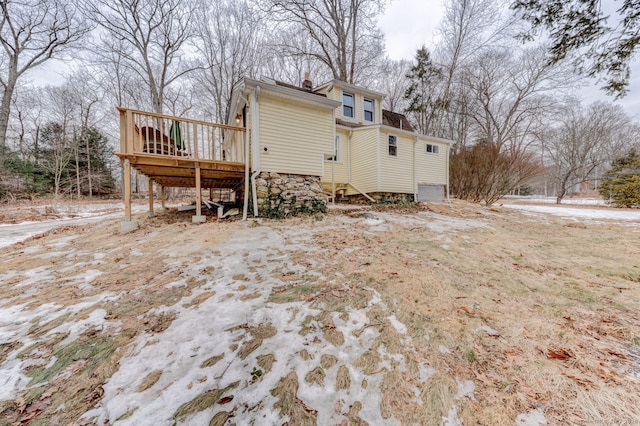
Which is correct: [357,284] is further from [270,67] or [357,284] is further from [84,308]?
[270,67]

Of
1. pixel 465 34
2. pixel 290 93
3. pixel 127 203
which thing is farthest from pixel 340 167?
pixel 465 34

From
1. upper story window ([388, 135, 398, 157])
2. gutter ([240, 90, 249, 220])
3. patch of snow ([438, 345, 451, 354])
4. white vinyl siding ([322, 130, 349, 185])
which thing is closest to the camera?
patch of snow ([438, 345, 451, 354])

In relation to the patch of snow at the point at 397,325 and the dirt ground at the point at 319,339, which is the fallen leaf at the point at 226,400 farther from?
the patch of snow at the point at 397,325

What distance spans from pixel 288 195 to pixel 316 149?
1.79 meters

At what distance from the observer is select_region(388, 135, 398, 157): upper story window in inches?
411

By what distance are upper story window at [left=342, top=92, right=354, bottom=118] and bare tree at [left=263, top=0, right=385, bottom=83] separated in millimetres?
2860

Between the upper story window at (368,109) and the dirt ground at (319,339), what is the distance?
9.89m

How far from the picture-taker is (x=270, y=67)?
53.8 feet

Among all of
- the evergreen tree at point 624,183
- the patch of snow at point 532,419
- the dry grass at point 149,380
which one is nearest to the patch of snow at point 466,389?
the patch of snow at point 532,419

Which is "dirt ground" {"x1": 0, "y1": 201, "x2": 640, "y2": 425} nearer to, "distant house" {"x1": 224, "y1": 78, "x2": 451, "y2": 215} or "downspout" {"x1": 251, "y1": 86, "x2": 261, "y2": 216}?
"downspout" {"x1": 251, "y1": 86, "x2": 261, "y2": 216}

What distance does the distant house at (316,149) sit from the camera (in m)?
6.71

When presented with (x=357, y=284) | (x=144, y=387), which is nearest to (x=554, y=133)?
(x=357, y=284)

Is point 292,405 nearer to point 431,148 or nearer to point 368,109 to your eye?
point 431,148

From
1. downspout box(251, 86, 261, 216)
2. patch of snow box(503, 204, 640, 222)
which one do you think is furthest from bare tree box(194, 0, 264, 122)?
patch of snow box(503, 204, 640, 222)
